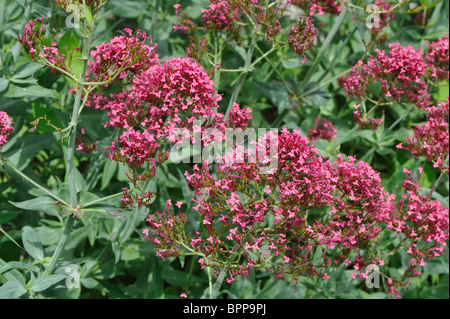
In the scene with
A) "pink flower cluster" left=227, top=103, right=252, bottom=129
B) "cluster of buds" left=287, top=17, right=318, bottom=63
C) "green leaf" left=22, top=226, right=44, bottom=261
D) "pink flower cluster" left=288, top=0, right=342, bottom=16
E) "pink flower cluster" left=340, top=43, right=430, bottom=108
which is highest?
"pink flower cluster" left=288, top=0, right=342, bottom=16

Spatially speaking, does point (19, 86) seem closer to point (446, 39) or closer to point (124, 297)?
point (124, 297)

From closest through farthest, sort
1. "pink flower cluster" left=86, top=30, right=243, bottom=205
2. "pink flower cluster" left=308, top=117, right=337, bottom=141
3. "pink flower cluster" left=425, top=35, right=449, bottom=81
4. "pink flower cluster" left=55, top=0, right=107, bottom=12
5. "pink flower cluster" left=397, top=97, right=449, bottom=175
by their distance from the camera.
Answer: "pink flower cluster" left=55, top=0, right=107, bottom=12 → "pink flower cluster" left=86, top=30, right=243, bottom=205 → "pink flower cluster" left=397, top=97, right=449, bottom=175 → "pink flower cluster" left=425, top=35, right=449, bottom=81 → "pink flower cluster" left=308, top=117, right=337, bottom=141

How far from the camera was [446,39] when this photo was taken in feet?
9.50

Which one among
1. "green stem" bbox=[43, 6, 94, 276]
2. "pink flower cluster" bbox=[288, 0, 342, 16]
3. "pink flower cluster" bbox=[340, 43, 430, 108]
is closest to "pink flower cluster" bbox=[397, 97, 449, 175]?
"pink flower cluster" bbox=[340, 43, 430, 108]

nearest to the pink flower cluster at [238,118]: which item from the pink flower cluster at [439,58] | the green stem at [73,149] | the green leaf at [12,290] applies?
the green stem at [73,149]

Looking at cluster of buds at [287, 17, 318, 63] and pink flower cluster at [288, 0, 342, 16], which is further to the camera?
pink flower cluster at [288, 0, 342, 16]

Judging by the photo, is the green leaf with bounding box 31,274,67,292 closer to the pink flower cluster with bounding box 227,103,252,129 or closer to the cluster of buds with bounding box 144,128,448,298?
the cluster of buds with bounding box 144,128,448,298

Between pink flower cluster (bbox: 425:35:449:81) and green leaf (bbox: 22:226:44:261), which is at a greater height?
pink flower cluster (bbox: 425:35:449:81)

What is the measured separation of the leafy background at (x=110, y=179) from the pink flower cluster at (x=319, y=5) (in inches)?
6.3

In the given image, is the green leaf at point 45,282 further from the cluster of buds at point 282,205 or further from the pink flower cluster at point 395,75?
the pink flower cluster at point 395,75

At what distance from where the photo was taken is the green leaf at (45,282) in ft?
6.90

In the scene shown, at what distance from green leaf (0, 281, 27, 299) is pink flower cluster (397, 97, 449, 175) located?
5.71 feet

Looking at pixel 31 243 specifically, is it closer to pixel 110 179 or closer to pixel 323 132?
pixel 110 179

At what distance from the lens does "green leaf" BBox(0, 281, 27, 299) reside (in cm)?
206
